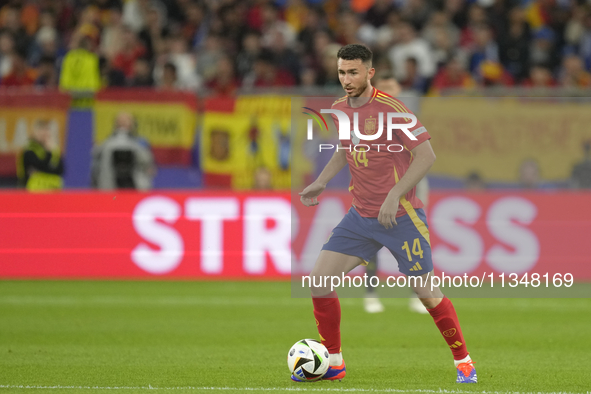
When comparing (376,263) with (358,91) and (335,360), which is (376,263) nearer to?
(335,360)

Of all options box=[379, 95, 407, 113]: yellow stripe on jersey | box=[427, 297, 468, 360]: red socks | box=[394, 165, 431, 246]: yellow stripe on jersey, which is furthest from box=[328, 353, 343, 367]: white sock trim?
box=[379, 95, 407, 113]: yellow stripe on jersey

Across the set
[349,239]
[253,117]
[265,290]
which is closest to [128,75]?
[253,117]

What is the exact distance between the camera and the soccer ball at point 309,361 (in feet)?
20.0

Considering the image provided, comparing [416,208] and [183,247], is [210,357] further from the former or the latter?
[183,247]

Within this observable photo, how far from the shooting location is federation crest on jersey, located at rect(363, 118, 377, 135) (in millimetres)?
5930

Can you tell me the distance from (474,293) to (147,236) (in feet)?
13.9

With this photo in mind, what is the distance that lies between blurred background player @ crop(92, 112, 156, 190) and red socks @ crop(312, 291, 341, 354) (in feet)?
24.4

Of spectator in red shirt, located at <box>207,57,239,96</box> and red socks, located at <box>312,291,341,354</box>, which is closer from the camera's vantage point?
red socks, located at <box>312,291,341,354</box>

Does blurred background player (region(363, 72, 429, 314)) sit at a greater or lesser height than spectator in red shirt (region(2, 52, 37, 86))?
lesser

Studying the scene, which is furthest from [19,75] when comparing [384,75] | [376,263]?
[384,75]

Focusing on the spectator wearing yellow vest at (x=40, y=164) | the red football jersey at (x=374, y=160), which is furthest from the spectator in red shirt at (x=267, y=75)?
the red football jersey at (x=374, y=160)

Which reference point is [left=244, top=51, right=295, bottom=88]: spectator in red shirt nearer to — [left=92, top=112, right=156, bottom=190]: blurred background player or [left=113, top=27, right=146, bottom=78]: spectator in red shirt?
[left=113, top=27, right=146, bottom=78]: spectator in red shirt

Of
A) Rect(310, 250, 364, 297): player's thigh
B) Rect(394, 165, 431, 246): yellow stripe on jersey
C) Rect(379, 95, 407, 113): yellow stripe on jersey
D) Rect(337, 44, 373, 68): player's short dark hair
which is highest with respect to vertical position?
Rect(337, 44, 373, 68): player's short dark hair

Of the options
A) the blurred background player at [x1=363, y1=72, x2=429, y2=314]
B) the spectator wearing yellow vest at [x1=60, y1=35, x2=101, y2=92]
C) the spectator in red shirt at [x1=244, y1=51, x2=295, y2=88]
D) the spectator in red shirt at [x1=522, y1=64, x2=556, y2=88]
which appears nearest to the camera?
the blurred background player at [x1=363, y1=72, x2=429, y2=314]
